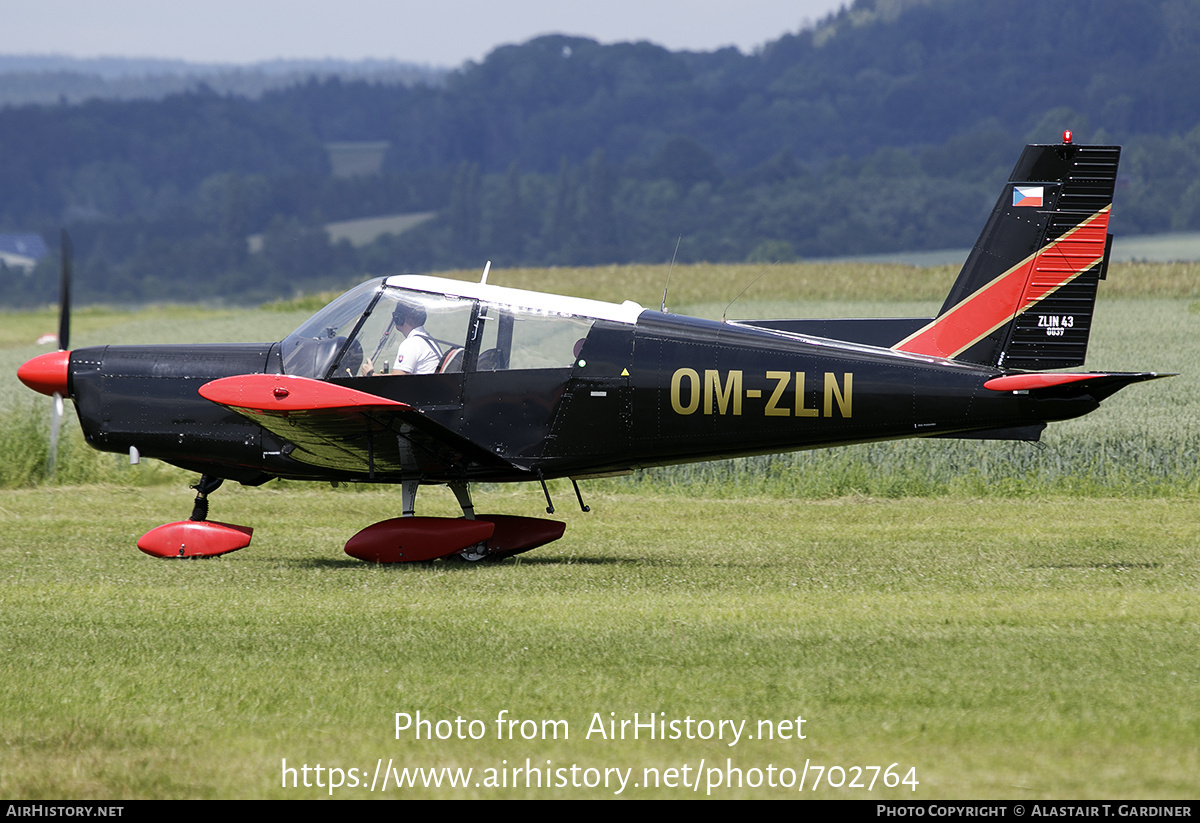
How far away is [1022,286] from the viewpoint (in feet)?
30.0

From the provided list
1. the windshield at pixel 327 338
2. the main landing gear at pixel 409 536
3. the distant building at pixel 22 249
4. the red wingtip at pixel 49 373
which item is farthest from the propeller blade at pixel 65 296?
the distant building at pixel 22 249

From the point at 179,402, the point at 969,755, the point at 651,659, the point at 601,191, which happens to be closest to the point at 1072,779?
the point at 969,755

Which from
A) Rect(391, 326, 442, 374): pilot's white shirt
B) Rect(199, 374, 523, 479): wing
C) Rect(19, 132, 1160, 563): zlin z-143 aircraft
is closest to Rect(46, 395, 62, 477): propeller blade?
Rect(19, 132, 1160, 563): zlin z-143 aircraft

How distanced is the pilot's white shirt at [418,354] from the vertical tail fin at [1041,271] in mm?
3773

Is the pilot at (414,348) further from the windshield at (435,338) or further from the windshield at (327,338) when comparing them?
the windshield at (327,338)

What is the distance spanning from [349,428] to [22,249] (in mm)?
120521

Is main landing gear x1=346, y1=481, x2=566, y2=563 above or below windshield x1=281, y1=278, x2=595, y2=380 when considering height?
below

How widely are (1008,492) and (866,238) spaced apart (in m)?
137

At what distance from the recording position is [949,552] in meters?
9.99

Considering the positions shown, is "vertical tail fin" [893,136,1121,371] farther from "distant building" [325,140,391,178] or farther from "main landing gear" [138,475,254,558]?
"distant building" [325,140,391,178]

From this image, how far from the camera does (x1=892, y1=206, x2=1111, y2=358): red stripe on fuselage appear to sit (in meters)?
9.02

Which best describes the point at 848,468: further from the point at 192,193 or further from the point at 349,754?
the point at 192,193

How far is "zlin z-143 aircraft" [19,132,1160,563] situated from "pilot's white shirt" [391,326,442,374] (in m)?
0.02

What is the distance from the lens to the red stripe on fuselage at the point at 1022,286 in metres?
9.02
